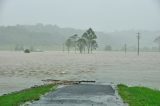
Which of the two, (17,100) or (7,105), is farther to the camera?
(17,100)

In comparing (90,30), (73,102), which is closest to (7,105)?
(73,102)

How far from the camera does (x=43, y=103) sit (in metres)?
16.4

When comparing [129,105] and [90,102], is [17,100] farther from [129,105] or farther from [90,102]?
[129,105]

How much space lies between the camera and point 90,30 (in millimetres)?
187000

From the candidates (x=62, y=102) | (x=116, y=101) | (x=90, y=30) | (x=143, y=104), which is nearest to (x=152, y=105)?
(x=143, y=104)

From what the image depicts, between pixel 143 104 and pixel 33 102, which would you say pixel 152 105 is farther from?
pixel 33 102

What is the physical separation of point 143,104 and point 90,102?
81.2 inches

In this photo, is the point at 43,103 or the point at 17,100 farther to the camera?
the point at 17,100

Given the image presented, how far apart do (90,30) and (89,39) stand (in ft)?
23.7

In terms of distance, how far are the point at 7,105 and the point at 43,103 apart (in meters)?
1.39

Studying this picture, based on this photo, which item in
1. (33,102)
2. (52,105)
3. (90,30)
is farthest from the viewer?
(90,30)

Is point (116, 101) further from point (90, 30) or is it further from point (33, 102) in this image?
point (90, 30)

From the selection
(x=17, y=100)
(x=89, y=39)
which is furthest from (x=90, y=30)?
(x=17, y=100)

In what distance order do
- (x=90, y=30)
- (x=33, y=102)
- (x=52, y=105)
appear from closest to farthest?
(x=52, y=105), (x=33, y=102), (x=90, y=30)
